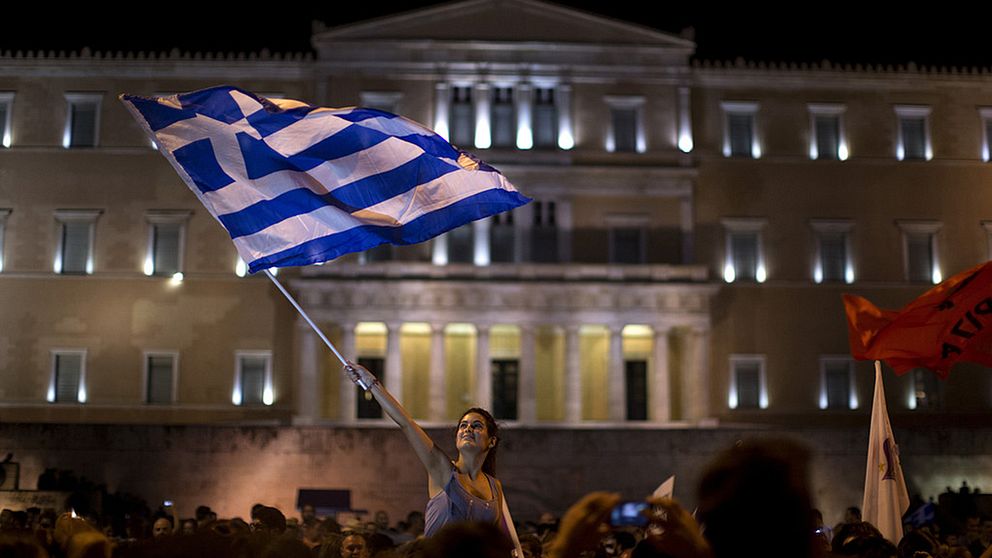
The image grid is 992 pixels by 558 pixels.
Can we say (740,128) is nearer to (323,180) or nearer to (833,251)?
(833,251)

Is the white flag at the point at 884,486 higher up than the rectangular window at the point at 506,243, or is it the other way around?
the rectangular window at the point at 506,243

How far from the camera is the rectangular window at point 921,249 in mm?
41000

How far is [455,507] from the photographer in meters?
6.63

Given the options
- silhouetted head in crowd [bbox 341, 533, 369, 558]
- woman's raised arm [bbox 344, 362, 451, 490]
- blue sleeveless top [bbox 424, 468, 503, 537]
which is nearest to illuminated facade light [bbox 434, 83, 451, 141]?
silhouetted head in crowd [bbox 341, 533, 369, 558]

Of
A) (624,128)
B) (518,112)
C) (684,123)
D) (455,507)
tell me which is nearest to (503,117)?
(518,112)

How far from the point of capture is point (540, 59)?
40188 mm

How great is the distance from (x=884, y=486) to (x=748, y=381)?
2870 cm

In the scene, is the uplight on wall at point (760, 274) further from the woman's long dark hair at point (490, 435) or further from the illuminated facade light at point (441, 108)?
Answer: the woman's long dark hair at point (490, 435)

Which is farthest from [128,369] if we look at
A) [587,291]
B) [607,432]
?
[607,432]

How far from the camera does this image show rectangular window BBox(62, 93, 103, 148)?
4053 cm

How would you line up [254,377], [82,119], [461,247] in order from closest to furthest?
[254,377] < [461,247] < [82,119]

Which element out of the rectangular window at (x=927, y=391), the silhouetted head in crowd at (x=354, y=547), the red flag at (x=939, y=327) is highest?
the rectangular window at (x=927, y=391)

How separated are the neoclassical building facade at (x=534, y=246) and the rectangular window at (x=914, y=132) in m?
0.08

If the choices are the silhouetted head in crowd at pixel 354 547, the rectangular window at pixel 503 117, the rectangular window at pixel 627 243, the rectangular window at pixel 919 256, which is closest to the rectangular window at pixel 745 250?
the rectangular window at pixel 627 243
